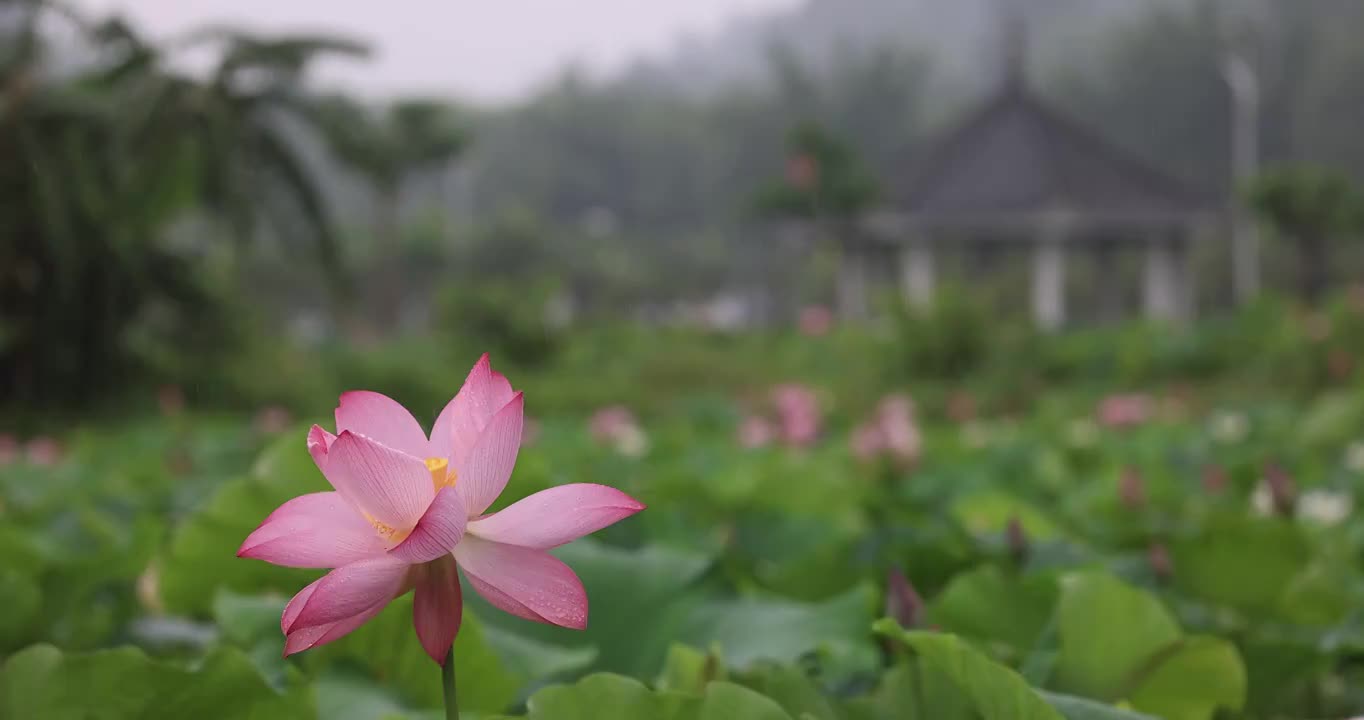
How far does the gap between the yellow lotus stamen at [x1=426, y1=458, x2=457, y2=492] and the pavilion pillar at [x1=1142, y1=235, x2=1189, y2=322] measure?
20242mm

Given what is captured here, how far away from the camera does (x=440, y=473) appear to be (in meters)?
0.57

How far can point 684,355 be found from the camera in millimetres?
15508

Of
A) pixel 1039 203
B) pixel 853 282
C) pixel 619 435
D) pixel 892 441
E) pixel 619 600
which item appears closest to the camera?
pixel 619 600

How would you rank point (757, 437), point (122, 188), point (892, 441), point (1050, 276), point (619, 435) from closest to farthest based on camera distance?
point (892, 441)
point (757, 437)
point (619, 435)
point (122, 188)
point (1050, 276)

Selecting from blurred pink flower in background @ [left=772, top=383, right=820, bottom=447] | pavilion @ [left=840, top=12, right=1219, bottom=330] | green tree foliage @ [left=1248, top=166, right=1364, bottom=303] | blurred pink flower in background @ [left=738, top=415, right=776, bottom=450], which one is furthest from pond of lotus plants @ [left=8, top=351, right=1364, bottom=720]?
green tree foliage @ [left=1248, top=166, right=1364, bottom=303]

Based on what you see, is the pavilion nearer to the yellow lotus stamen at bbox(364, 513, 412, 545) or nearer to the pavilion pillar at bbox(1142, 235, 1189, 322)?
the pavilion pillar at bbox(1142, 235, 1189, 322)

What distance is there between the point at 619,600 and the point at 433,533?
0.49m

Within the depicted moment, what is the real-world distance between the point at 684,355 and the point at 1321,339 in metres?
7.82

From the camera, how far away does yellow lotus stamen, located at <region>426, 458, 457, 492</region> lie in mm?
564

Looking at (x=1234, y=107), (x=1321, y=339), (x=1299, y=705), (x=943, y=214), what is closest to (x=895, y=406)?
(x=1299, y=705)

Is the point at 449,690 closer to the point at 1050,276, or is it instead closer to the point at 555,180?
the point at 1050,276

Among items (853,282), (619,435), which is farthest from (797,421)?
(853,282)

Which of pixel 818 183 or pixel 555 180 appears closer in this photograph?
pixel 818 183

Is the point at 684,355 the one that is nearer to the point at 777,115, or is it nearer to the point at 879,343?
the point at 879,343
